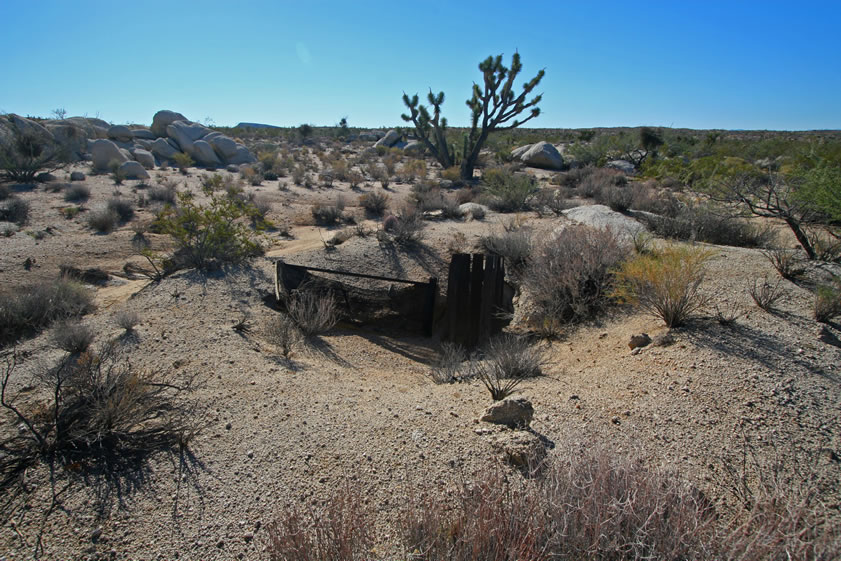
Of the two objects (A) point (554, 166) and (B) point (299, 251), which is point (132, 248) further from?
(A) point (554, 166)

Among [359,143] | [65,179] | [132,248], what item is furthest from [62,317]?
[359,143]

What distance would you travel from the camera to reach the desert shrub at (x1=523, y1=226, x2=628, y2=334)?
619cm

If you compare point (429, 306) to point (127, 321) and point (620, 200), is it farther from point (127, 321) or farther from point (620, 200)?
point (620, 200)

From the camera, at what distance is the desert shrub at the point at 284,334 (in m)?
5.25

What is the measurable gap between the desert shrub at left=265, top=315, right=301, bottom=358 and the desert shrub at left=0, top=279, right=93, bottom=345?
2.57 meters

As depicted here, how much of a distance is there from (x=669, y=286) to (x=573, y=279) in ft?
5.85

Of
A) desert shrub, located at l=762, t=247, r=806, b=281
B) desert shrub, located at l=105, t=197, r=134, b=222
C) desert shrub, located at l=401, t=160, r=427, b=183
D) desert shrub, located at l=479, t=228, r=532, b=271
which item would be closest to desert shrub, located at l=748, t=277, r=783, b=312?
desert shrub, located at l=762, t=247, r=806, b=281

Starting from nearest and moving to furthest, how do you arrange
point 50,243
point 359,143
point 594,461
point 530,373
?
point 594,461 < point 530,373 < point 50,243 < point 359,143

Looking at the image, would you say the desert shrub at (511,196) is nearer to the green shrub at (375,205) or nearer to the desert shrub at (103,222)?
the green shrub at (375,205)

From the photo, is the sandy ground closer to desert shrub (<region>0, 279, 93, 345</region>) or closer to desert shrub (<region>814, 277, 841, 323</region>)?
desert shrub (<region>814, 277, 841, 323</region>)

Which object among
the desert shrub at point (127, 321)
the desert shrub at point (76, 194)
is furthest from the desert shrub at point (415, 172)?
the desert shrub at point (127, 321)

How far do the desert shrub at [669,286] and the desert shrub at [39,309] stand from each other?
711 centimetres

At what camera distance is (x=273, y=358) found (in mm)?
4945

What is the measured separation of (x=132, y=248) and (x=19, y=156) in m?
10.4
